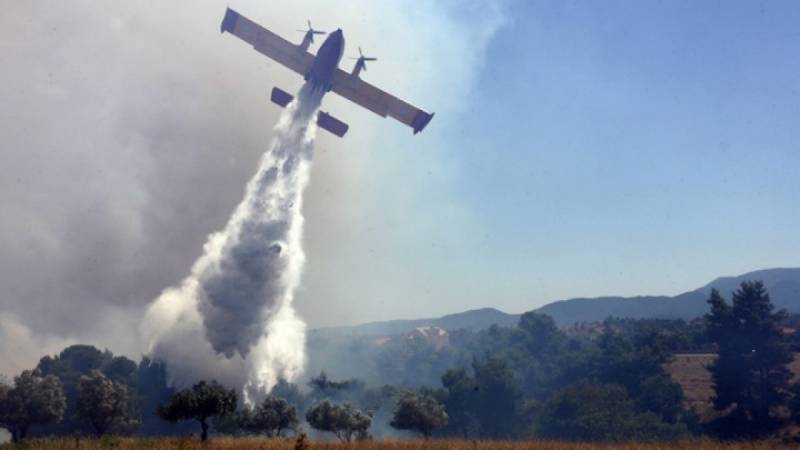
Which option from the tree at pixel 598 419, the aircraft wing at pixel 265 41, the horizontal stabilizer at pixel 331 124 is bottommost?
the tree at pixel 598 419

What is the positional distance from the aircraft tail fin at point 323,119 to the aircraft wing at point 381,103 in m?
3.40

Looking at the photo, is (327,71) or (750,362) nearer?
(327,71)

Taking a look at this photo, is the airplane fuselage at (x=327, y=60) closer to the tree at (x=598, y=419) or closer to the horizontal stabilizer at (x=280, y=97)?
the horizontal stabilizer at (x=280, y=97)

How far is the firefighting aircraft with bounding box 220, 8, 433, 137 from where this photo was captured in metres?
54.1

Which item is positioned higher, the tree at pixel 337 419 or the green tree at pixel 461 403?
the tree at pixel 337 419

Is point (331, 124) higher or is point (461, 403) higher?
point (331, 124)

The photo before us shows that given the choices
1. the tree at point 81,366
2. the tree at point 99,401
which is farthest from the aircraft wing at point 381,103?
the tree at point 81,366

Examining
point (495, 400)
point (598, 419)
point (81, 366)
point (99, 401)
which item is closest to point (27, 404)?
point (99, 401)

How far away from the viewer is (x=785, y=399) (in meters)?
74.2

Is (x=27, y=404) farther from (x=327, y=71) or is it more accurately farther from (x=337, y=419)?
(x=327, y=71)

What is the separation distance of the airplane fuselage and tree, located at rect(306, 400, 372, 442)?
113 feet

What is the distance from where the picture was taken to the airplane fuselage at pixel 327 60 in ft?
171

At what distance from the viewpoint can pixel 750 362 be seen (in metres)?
76.1

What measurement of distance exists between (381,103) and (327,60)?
10518 millimetres
